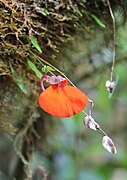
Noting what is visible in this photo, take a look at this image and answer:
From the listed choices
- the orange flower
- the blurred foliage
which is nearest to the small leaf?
the blurred foliage

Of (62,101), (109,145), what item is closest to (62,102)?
(62,101)

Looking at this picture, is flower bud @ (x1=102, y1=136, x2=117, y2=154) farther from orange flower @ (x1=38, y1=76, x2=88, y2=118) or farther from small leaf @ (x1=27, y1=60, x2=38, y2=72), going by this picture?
small leaf @ (x1=27, y1=60, x2=38, y2=72)

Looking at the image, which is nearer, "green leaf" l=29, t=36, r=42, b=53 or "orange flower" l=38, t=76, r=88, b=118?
"orange flower" l=38, t=76, r=88, b=118

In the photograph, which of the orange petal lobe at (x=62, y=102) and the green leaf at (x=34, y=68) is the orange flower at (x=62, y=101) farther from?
the green leaf at (x=34, y=68)

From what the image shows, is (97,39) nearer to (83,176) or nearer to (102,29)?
(102,29)

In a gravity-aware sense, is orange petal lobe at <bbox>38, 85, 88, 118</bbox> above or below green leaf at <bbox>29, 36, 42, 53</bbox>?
below

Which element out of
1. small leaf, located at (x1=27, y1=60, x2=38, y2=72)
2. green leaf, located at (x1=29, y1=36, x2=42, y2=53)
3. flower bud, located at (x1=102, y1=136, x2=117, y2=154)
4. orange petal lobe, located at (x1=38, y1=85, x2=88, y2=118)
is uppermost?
green leaf, located at (x1=29, y1=36, x2=42, y2=53)

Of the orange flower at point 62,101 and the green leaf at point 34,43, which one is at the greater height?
the green leaf at point 34,43

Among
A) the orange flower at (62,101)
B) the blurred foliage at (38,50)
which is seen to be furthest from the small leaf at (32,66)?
the orange flower at (62,101)

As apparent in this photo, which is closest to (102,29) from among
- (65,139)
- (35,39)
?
(35,39)
